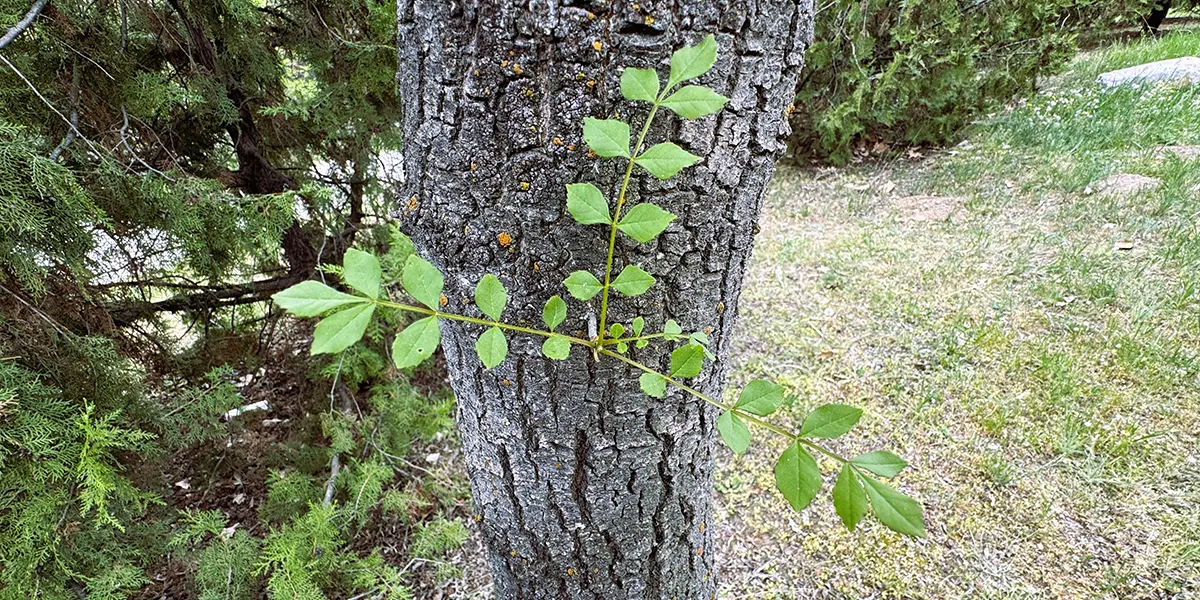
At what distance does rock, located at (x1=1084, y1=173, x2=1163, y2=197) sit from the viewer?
11.2 feet

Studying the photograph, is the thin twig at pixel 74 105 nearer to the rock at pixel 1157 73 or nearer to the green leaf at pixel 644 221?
the green leaf at pixel 644 221

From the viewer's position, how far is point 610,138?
549 millimetres

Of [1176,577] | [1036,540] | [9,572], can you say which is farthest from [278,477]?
[1176,577]

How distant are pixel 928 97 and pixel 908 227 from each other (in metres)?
1.90

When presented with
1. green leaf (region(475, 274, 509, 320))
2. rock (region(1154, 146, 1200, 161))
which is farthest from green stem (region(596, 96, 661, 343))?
rock (region(1154, 146, 1200, 161))

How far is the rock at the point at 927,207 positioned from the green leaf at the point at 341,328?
4037mm

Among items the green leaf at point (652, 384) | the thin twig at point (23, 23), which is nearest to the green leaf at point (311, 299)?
the green leaf at point (652, 384)

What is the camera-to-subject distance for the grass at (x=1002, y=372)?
168 cm

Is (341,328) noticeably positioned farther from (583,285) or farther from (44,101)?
(44,101)

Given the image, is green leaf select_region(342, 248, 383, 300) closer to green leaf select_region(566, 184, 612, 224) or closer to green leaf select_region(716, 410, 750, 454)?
green leaf select_region(566, 184, 612, 224)

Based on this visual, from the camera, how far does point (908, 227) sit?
3.64 meters

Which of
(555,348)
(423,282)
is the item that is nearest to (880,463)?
(555,348)

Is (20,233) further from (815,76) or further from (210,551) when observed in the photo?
(815,76)

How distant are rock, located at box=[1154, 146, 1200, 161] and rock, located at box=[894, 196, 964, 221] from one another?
1.38 m
